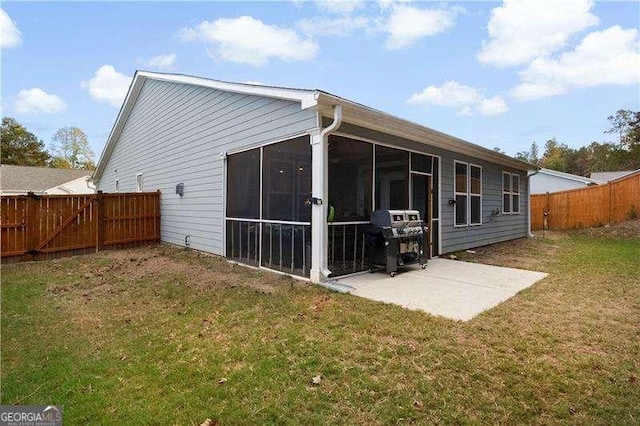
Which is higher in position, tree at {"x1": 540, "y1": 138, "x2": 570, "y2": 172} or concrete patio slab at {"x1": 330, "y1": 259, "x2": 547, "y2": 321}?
tree at {"x1": 540, "y1": 138, "x2": 570, "y2": 172}

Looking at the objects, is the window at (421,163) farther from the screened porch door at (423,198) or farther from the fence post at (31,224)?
the fence post at (31,224)

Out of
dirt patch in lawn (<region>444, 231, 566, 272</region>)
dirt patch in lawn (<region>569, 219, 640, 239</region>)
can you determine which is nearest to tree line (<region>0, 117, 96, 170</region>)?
dirt patch in lawn (<region>444, 231, 566, 272</region>)

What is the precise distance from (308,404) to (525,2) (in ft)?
27.4

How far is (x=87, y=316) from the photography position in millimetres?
4074

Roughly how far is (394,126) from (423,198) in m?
2.08

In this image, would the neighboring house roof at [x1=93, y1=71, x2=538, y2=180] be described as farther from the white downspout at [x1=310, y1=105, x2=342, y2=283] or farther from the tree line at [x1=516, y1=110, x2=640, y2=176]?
the tree line at [x1=516, y1=110, x2=640, y2=176]

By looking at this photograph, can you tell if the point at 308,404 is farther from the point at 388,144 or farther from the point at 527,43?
the point at 527,43

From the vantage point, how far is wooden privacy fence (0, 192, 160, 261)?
24.8 ft

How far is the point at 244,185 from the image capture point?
698 centimetres

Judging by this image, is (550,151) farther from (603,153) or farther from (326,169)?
(326,169)

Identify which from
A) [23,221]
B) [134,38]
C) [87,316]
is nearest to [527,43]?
[134,38]

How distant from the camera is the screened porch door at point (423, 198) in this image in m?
7.41

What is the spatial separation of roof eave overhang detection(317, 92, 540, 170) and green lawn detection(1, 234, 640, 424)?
108 inches

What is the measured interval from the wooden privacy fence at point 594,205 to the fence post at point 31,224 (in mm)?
18271
